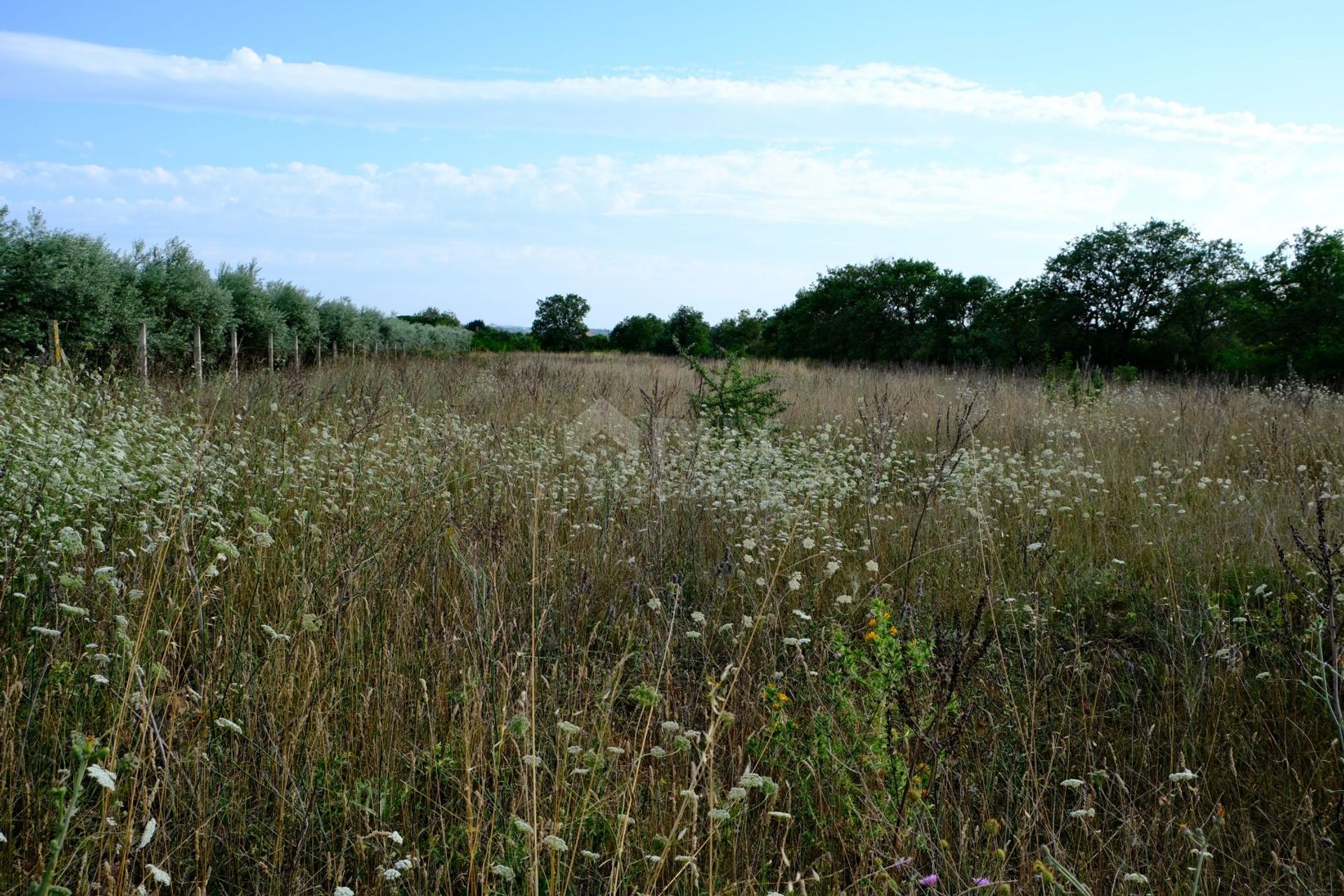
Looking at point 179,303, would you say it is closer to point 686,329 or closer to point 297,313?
point 297,313

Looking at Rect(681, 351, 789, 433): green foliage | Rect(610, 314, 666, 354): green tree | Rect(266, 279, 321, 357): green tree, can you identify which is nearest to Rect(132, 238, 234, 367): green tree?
Rect(266, 279, 321, 357): green tree

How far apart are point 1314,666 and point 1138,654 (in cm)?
59

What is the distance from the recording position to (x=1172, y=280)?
23375 mm

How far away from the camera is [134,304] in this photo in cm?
1225

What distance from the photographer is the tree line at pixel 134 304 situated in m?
10.6

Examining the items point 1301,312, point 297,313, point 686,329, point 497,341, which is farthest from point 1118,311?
point 497,341

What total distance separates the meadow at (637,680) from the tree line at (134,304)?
5.32 meters

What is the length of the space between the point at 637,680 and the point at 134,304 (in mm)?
12373

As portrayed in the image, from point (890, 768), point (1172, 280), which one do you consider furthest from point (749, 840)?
point (1172, 280)

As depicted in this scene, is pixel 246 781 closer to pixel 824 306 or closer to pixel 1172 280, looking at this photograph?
pixel 1172 280

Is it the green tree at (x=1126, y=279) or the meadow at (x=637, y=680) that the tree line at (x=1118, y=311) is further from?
the meadow at (x=637, y=680)

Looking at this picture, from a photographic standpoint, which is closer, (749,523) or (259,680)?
(259,680)

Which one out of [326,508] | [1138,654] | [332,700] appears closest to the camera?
[332,700]

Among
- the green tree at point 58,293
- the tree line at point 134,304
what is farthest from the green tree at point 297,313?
the green tree at point 58,293
